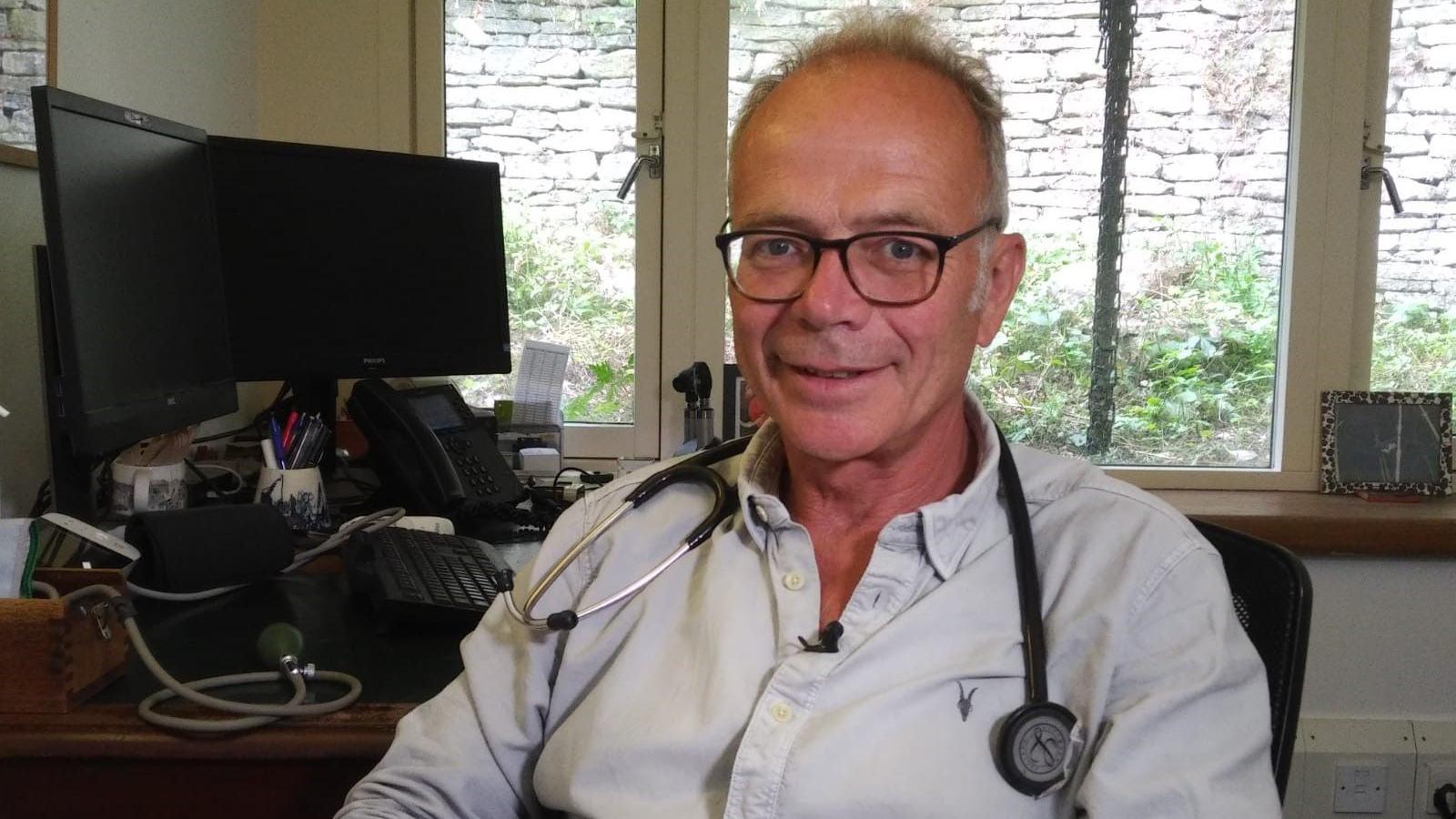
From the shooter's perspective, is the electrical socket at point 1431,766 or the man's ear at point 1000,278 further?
the electrical socket at point 1431,766

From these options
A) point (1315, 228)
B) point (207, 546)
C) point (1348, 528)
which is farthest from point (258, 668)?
point (1315, 228)

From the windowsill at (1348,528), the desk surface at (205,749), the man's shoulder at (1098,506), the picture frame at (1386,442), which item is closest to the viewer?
the man's shoulder at (1098,506)

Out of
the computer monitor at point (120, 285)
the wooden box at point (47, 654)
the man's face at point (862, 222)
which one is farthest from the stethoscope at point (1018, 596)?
the computer monitor at point (120, 285)

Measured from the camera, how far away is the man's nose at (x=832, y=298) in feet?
3.37

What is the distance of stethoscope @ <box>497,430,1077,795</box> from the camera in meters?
0.90

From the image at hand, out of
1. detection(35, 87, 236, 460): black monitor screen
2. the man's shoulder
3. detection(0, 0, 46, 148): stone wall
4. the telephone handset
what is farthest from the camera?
the telephone handset

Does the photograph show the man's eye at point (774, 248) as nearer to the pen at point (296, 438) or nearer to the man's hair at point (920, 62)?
the man's hair at point (920, 62)

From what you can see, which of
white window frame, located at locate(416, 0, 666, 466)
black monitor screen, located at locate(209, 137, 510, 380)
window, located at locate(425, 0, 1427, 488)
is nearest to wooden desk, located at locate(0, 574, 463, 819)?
black monitor screen, located at locate(209, 137, 510, 380)

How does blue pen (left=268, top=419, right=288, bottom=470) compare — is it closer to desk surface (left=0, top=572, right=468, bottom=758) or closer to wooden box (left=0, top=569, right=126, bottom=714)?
desk surface (left=0, top=572, right=468, bottom=758)

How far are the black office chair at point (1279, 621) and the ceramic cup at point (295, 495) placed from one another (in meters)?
1.30

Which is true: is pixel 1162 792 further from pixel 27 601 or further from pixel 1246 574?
pixel 27 601

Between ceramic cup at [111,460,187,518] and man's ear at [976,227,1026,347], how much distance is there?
3.75ft

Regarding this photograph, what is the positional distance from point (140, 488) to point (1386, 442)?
2.29 meters

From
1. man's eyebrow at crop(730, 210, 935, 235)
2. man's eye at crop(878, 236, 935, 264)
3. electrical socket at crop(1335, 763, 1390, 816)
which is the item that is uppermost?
man's eyebrow at crop(730, 210, 935, 235)
